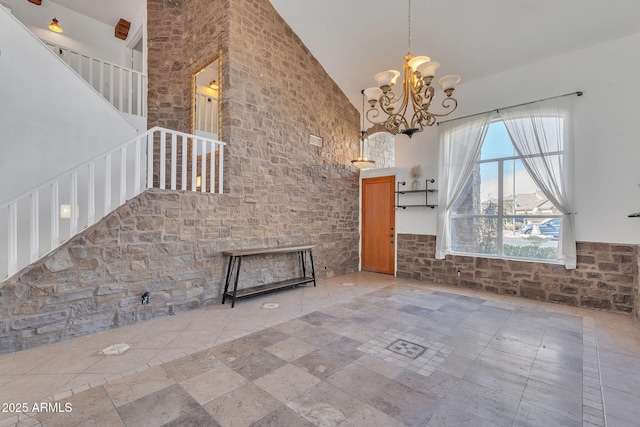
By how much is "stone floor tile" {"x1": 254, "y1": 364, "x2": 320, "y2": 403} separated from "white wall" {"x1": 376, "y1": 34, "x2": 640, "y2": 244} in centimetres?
449

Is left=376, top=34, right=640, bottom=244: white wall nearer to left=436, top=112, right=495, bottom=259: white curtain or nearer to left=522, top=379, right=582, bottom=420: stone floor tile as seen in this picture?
left=436, top=112, right=495, bottom=259: white curtain

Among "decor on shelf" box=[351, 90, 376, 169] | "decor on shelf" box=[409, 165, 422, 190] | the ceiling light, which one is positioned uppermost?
the ceiling light

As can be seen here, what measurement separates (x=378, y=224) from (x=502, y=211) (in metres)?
2.44

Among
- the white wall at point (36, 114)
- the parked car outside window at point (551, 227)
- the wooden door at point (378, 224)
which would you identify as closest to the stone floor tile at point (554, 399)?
the parked car outside window at point (551, 227)

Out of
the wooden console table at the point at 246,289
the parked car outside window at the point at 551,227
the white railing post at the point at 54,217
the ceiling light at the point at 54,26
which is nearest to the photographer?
the white railing post at the point at 54,217

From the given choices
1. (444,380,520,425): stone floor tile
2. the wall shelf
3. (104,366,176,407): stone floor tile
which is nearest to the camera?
(444,380,520,425): stone floor tile

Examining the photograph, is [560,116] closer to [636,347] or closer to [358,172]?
[636,347]

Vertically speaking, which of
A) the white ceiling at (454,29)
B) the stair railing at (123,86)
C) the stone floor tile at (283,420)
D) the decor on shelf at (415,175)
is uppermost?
the white ceiling at (454,29)

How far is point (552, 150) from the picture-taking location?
171 inches

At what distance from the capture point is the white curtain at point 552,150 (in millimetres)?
4199

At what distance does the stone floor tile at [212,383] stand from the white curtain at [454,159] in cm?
439

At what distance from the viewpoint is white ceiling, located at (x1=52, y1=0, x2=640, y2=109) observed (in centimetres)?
379

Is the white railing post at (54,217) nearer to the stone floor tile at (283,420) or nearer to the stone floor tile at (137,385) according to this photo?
the stone floor tile at (137,385)

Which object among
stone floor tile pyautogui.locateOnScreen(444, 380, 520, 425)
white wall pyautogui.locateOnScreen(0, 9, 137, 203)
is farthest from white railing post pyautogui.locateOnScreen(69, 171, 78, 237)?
stone floor tile pyautogui.locateOnScreen(444, 380, 520, 425)
